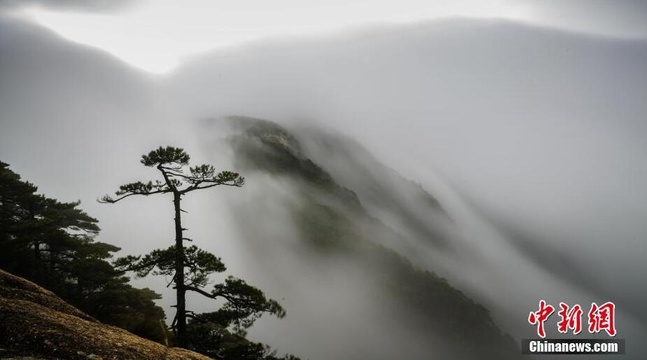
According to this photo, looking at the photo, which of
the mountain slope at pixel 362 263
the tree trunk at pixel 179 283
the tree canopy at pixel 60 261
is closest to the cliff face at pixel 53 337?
the tree trunk at pixel 179 283

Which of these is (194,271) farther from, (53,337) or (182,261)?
(53,337)

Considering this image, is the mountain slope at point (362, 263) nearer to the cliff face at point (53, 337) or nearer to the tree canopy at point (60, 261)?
the tree canopy at point (60, 261)

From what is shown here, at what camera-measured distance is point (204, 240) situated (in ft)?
483

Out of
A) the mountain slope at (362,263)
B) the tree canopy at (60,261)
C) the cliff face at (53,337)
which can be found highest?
the mountain slope at (362,263)

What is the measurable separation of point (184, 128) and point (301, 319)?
12550cm

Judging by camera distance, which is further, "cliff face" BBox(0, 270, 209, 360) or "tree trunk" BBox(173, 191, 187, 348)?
"tree trunk" BBox(173, 191, 187, 348)

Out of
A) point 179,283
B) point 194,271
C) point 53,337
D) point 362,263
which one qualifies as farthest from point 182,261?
point 362,263

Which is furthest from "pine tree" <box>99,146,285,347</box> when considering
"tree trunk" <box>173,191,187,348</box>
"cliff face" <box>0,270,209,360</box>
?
"cliff face" <box>0,270,209,360</box>

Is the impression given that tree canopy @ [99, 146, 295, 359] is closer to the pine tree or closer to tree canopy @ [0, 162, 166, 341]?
the pine tree

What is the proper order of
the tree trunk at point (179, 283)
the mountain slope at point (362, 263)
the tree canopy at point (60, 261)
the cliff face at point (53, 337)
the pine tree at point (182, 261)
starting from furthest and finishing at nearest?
1. the mountain slope at point (362, 263)
2. the tree canopy at point (60, 261)
3. the tree trunk at point (179, 283)
4. the pine tree at point (182, 261)
5. the cliff face at point (53, 337)

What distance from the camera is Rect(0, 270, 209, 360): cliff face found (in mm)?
8297

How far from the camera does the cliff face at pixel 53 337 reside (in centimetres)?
830

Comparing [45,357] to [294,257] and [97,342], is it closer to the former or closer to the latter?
[97,342]

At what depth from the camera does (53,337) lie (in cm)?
885
